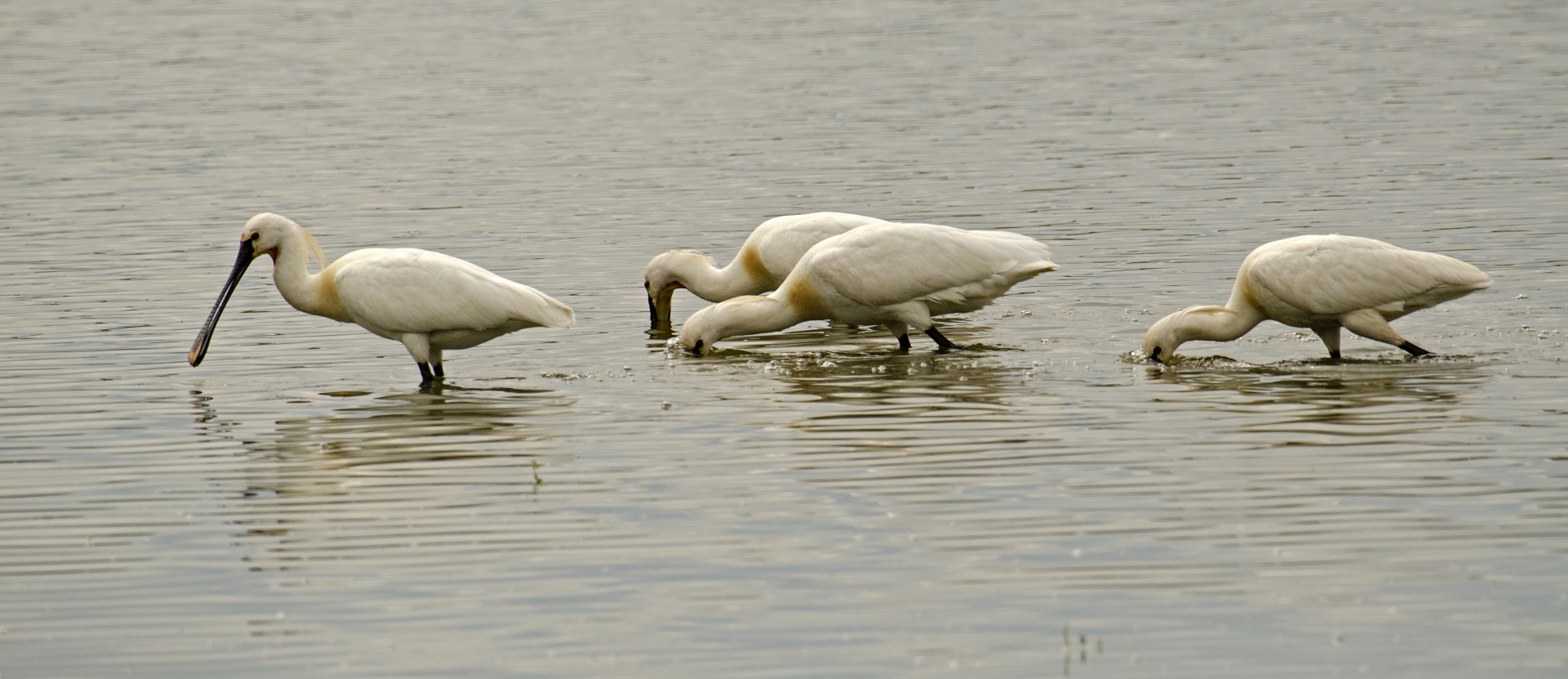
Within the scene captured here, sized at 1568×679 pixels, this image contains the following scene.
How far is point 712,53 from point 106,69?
37.8ft

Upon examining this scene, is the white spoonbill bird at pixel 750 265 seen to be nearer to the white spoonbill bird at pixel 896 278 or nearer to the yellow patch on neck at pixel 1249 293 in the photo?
the white spoonbill bird at pixel 896 278

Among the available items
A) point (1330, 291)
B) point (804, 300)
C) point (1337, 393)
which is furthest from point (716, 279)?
point (1337, 393)

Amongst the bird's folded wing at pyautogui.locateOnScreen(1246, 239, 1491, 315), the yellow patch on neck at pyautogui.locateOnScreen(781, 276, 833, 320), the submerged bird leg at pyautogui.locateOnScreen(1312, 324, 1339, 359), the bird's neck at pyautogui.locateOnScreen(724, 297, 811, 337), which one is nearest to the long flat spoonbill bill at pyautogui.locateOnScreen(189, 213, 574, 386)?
the bird's neck at pyautogui.locateOnScreen(724, 297, 811, 337)

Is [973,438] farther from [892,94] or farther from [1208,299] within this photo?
[892,94]

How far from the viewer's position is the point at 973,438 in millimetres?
10008

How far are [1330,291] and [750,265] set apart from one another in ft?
15.1

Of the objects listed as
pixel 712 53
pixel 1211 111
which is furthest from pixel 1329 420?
pixel 712 53

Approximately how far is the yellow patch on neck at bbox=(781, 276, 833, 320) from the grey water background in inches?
17.0

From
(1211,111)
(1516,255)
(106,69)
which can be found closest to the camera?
(1516,255)

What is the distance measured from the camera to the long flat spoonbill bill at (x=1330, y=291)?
1173cm

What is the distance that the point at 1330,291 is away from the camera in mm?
11688

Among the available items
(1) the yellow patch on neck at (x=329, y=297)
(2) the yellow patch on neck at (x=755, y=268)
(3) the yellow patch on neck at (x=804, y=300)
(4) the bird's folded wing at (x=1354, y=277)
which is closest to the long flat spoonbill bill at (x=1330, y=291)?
(4) the bird's folded wing at (x=1354, y=277)

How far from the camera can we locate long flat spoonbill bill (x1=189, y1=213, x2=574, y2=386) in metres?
12.0

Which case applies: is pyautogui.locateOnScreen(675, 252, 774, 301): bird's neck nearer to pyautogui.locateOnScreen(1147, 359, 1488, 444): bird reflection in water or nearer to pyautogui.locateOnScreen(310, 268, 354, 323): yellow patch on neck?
pyautogui.locateOnScreen(310, 268, 354, 323): yellow patch on neck
